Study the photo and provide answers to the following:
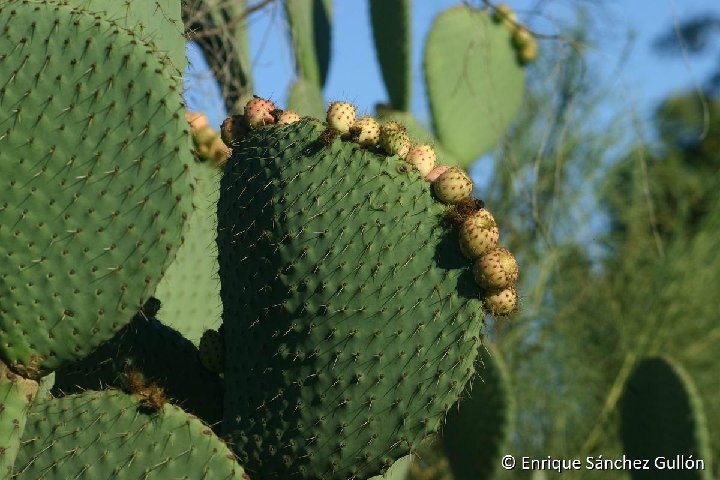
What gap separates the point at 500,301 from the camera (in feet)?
5.43

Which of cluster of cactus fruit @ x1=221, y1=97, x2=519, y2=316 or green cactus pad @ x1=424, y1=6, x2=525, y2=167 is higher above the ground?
green cactus pad @ x1=424, y1=6, x2=525, y2=167

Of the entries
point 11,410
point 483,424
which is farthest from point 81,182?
point 483,424

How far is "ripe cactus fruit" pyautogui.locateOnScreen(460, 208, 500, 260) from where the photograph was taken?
162 cm

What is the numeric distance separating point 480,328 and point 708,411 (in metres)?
4.76

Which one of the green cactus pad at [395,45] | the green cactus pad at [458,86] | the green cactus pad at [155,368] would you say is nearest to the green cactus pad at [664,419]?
the green cactus pad at [458,86]

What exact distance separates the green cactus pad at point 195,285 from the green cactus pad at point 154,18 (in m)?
0.42

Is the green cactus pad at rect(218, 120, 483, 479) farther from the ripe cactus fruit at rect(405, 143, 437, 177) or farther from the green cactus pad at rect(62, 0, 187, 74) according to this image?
the green cactus pad at rect(62, 0, 187, 74)

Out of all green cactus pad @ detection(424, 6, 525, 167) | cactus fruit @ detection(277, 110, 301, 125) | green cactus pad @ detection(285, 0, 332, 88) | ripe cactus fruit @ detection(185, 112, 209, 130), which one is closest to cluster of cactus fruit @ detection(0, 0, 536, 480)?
cactus fruit @ detection(277, 110, 301, 125)

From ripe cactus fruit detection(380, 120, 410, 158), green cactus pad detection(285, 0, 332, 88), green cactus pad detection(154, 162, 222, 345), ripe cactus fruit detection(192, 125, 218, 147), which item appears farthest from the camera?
green cactus pad detection(285, 0, 332, 88)

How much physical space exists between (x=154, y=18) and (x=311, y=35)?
68.1 inches

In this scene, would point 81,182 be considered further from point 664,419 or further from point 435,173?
point 664,419

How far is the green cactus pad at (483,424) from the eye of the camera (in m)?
3.74

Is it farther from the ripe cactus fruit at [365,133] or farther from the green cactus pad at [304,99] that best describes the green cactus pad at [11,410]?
the green cactus pad at [304,99]

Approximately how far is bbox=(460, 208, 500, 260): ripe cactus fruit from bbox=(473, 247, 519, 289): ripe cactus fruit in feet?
0.04
